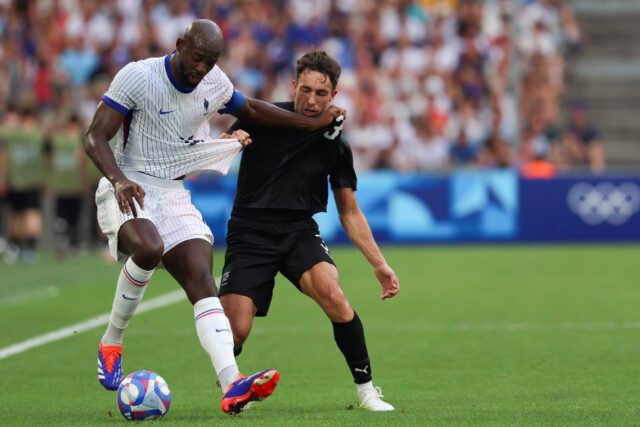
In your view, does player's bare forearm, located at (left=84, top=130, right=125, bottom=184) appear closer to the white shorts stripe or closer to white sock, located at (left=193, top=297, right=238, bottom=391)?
the white shorts stripe

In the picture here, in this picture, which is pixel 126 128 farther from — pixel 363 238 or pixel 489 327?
pixel 489 327

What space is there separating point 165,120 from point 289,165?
2.85 feet

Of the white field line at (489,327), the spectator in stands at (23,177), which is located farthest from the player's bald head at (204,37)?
the spectator in stands at (23,177)

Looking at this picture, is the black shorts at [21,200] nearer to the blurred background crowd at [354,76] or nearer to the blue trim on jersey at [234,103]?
the blurred background crowd at [354,76]

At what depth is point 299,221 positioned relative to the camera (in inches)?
328

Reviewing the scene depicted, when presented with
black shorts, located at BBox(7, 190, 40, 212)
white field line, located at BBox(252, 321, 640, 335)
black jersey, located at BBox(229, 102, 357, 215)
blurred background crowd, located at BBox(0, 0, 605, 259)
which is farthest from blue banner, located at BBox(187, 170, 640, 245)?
black jersey, located at BBox(229, 102, 357, 215)

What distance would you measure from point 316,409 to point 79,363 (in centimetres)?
293

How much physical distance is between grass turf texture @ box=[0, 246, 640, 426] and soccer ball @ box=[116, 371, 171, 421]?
0.08m

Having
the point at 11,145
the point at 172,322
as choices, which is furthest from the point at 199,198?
the point at 172,322

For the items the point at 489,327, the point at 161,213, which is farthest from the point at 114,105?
the point at 489,327

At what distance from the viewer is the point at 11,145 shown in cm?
2114

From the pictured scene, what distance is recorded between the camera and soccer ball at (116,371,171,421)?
7355 mm

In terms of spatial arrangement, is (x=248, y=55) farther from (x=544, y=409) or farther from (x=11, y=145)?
(x=544, y=409)

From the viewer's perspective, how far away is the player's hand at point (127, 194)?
7.30 meters
